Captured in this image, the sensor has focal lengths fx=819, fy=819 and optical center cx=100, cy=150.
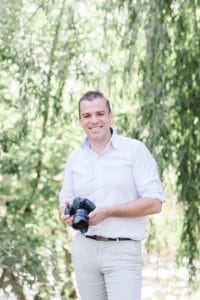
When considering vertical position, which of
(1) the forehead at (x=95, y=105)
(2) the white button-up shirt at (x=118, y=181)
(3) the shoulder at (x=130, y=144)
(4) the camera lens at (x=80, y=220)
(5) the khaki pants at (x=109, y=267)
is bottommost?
(5) the khaki pants at (x=109, y=267)

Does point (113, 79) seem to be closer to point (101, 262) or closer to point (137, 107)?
point (137, 107)

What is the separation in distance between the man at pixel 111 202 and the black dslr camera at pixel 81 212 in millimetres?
29

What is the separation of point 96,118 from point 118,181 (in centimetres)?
18

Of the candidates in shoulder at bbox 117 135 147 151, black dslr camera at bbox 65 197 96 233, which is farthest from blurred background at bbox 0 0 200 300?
black dslr camera at bbox 65 197 96 233

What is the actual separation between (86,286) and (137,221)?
0.75 ft

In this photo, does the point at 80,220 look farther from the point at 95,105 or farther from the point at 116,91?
the point at 116,91

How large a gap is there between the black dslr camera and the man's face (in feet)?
0.60

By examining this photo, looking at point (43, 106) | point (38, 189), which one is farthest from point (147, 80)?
point (38, 189)

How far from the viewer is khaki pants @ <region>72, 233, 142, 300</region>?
7.03 feet

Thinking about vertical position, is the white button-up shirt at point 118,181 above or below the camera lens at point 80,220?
above

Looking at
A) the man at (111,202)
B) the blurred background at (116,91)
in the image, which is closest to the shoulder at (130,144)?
the man at (111,202)

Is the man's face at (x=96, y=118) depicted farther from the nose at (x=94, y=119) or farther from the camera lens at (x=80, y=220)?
the camera lens at (x=80, y=220)

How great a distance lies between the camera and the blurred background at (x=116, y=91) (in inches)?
139

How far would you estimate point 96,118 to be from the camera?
216 centimetres
